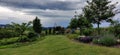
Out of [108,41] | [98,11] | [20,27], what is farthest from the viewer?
[20,27]

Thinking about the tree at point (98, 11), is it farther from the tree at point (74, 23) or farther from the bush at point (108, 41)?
the tree at point (74, 23)

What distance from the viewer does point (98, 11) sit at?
29.1 metres

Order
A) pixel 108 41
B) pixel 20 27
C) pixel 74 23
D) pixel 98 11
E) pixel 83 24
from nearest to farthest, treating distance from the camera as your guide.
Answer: pixel 108 41 < pixel 98 11 < pixel 20 27 < pixel 83 24 < pixel 74 23

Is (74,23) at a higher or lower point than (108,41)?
higher

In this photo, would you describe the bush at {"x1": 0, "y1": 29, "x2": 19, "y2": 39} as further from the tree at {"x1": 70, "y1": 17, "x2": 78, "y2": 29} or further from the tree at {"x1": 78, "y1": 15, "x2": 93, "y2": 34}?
the tree at {"x1": 70, "y1": 17, "x2": 78, "y2": 29}

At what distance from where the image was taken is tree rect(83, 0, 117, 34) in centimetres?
2916

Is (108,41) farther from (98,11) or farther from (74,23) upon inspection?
(74,23)

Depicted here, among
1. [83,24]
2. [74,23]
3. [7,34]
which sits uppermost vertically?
[74,23]

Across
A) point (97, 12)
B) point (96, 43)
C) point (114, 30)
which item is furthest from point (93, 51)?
point (97, 12)

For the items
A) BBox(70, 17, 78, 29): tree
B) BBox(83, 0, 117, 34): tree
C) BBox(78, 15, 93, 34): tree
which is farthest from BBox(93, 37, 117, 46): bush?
BBox(70, 17, 78, 29): tree

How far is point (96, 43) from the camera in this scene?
20516 millimetres

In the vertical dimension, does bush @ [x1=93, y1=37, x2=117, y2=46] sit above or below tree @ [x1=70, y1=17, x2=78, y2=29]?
below

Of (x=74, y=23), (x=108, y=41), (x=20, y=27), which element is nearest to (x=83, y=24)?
(x=74, y=23)

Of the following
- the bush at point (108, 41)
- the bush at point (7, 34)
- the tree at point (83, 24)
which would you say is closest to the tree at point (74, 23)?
the tree at point (83, 24)
